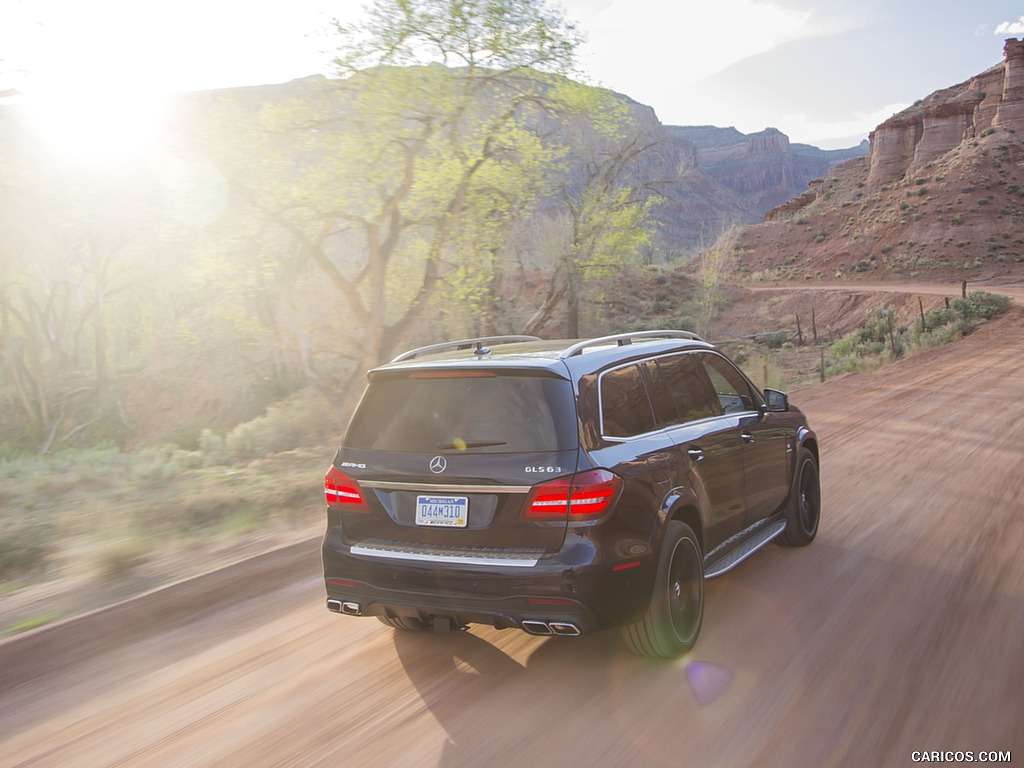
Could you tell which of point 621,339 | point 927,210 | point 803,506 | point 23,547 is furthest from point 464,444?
point 927,210

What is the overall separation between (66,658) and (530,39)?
12.9 meters

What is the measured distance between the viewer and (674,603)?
414cm

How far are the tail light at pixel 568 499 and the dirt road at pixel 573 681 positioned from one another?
2.84 feet

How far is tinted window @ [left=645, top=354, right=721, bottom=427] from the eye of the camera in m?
4.53

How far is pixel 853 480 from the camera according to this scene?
26.6 ft

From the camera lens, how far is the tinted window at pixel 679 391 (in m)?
4.53

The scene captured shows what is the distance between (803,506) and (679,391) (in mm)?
1944

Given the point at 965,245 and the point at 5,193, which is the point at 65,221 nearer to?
the point at 5,193

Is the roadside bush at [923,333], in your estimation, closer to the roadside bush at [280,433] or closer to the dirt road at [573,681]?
the roadside bush at [280,433]

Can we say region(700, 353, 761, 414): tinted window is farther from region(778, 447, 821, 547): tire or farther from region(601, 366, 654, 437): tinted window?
region(601, 366, 654, 437): tinted window

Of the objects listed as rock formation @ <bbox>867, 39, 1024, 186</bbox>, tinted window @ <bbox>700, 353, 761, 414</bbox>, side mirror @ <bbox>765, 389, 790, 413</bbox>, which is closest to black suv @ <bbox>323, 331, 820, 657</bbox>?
tinted window @ <bbox>700, 353, 761, 414</bbox>

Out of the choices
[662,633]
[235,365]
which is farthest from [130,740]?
[235,365]

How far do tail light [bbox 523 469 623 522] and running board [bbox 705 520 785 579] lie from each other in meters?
1.21

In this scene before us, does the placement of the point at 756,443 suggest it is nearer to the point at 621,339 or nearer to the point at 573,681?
the point at 621,339
